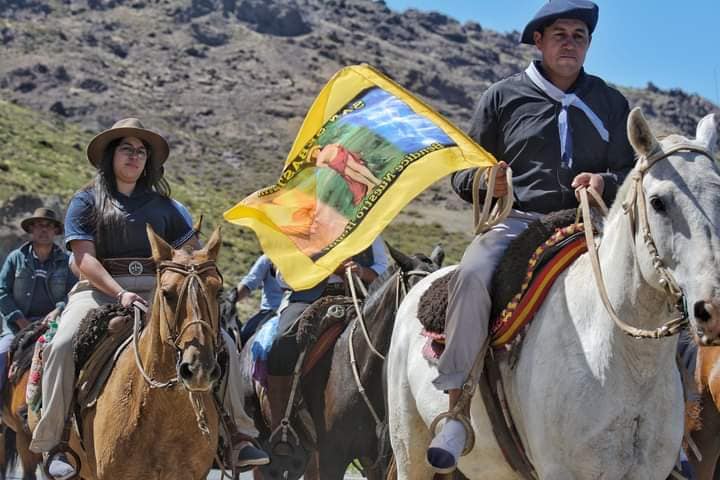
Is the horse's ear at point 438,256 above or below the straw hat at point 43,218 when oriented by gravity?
above

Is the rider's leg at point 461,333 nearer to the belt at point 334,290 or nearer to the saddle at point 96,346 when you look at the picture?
the saddle at point 96,346

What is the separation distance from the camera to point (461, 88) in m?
155

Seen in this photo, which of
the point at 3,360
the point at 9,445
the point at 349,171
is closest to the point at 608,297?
the point at 349,171

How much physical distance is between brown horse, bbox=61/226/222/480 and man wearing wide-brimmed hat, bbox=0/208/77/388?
4.38m

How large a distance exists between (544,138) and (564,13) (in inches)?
27.3

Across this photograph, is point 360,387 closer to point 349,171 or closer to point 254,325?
point 254,325

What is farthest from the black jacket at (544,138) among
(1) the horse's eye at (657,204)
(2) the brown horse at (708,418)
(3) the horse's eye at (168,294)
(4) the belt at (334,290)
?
(4) the belt at (334,290)

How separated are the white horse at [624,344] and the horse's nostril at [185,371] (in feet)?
6.97

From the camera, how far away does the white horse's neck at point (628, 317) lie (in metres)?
4.84

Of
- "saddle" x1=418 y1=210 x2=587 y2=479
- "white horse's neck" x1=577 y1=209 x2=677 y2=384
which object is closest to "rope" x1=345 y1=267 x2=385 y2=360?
"saddle" x1=418 y1=210 x2=587 y2=479

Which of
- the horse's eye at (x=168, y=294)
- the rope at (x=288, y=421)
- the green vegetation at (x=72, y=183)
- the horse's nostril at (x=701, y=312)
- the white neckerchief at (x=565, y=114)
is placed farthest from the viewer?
the green vegetation at (x=72, y=183)

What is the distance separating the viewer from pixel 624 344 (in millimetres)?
4969

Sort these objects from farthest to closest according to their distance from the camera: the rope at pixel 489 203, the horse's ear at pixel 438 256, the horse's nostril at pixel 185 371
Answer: the horse's ear at pixel 438 256
the horse's nostril at pixel 185 371
the rope at pixel 489 203

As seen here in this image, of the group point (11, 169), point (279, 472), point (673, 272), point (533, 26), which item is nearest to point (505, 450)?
point (673, 272)
